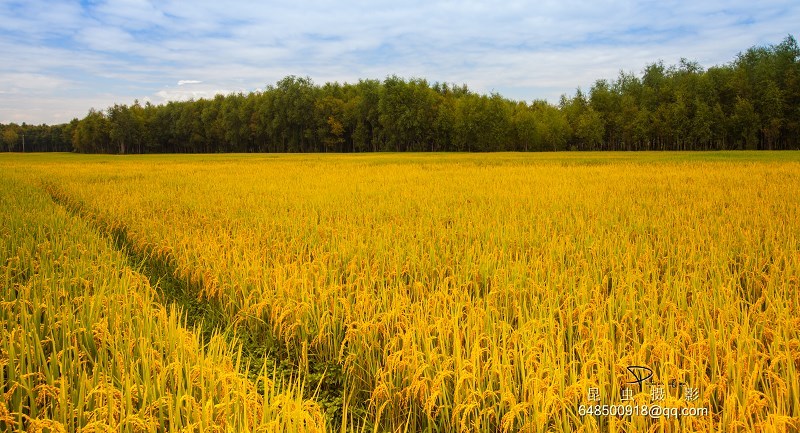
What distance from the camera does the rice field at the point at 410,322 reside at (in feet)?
7.70

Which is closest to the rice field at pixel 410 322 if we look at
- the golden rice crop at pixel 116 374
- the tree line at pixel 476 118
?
the golden rice crop at pixel 116 374

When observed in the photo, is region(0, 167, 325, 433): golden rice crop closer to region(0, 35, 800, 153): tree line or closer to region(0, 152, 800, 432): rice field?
region(0, 152, 800, 432): rice field

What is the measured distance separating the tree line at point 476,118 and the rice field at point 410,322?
217ft

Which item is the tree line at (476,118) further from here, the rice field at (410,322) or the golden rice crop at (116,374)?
the golden rice crop at (116,374)

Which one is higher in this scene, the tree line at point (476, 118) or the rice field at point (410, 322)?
the tree line at point (476, 118)

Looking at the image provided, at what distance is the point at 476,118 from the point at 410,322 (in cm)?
7385

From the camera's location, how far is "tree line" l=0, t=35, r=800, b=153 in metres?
62.8

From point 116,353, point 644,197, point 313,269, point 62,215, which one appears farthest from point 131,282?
point 644,197

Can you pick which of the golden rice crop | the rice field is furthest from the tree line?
the golden rice crop

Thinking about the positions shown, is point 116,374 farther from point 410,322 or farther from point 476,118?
point 476,118

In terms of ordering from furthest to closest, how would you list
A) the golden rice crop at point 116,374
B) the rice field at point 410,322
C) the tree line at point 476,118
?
the tree line at point 476,118 → the rice field at point 410,322 → the golden rice crop at point 116,374

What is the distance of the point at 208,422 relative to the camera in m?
2.10

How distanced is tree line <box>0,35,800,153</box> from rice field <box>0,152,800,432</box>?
217ft

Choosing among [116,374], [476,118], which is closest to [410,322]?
[116,374]
